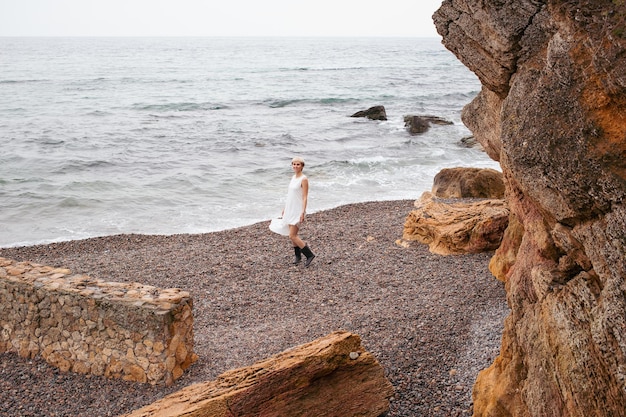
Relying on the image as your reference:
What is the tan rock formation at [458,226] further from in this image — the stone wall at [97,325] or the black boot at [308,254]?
the stone wall at [97,325]

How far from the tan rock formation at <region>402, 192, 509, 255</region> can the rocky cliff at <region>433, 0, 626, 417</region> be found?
5852 millimetres

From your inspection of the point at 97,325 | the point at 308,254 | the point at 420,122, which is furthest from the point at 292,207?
the point at 420,122

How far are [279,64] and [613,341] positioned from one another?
9258 centimetres

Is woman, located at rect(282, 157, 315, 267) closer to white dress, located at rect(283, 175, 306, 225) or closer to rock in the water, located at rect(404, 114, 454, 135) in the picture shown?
white dress, located at rect(283, 175, 306, 225)

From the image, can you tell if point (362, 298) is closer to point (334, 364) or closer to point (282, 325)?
point (282, 325)

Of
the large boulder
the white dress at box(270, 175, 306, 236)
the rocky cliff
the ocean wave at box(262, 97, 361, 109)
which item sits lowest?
the ocean wave at box(262, 97, 361, 109)

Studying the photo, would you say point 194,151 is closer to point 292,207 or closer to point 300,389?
point 292,207

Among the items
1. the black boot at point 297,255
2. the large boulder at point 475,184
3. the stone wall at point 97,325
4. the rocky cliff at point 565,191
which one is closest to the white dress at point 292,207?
the black boot at point 297,255

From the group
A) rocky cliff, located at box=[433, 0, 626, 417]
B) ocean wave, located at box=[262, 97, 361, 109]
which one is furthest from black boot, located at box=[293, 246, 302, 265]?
ocean wave, located at box=[262, 97, 361, 109]

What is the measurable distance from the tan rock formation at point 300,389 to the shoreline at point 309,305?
53 centimetres

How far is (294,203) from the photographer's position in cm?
1148

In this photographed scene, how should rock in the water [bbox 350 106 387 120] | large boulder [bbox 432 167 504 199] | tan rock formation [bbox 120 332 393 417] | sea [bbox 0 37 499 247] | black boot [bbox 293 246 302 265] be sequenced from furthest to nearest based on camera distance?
rock in the water [bbox 350 106 387 120]
sea [bbox 0 37 499 247]
large boulder [bbox 432 167 504 199]
black boot [bbox 293 246 302 265]
tan rock formation [bbox 120 332 393 417]

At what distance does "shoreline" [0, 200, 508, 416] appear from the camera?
7504 mm

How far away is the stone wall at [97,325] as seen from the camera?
764cm
